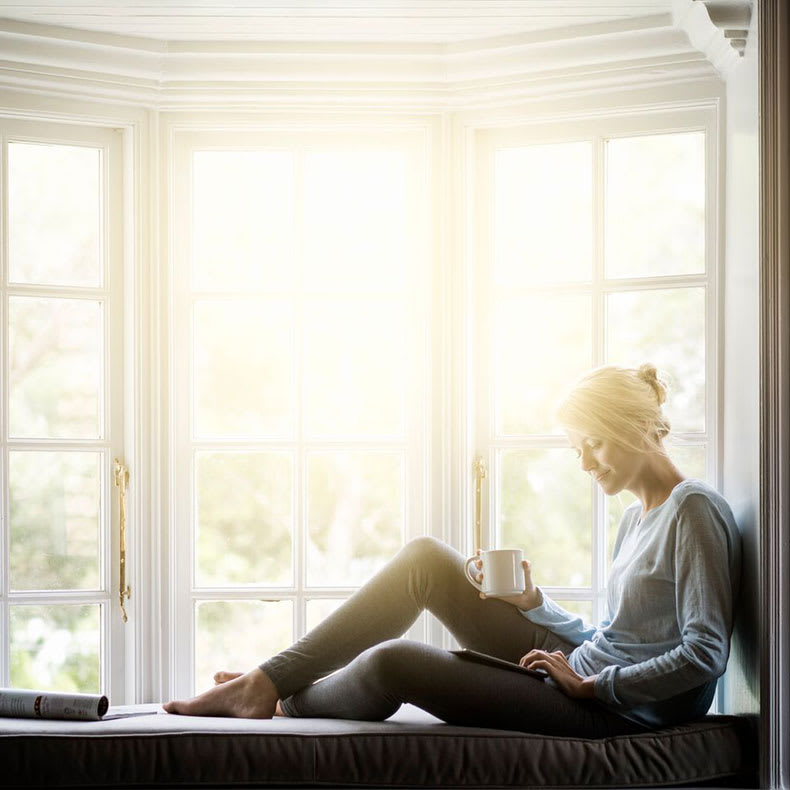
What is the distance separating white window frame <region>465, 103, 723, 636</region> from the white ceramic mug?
0.52m

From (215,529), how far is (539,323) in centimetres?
116

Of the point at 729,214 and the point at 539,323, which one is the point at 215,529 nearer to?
the point at 539,323

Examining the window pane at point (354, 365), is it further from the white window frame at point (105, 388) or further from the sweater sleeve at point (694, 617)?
the sweater sleeve at point (694, 617)

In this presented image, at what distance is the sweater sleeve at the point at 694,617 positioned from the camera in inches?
84.5


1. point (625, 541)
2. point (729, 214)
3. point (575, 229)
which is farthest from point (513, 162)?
point (625, 541)

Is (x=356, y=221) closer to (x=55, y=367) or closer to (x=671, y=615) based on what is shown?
(x=55, y=367)

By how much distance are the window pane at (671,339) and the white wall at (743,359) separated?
0.14 meters

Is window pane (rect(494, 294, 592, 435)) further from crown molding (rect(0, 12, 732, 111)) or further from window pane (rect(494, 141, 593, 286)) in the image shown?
crown molding (rect(0, 12, 732, 111))

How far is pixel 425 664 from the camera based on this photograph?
7.36ft

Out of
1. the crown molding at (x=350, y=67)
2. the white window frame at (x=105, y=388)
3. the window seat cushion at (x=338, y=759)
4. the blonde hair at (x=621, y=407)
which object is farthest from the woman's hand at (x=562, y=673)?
the crown molding at (x=350, y=67)

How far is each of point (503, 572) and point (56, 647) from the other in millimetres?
1386

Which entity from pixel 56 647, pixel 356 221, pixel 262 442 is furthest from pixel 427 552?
pixel 56 647

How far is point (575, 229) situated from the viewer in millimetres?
2967

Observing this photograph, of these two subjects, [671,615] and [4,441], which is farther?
[4,441]
